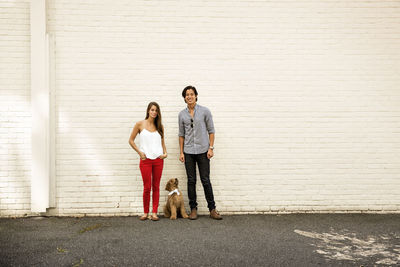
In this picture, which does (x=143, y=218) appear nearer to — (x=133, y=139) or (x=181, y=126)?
(x=133, y=139)

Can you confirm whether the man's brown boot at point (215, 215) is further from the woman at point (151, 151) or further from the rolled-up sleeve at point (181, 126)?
the rolled-up sleeve at point (181, 126)

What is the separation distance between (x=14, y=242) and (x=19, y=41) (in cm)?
335

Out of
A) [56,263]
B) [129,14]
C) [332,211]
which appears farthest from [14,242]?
[332,211]

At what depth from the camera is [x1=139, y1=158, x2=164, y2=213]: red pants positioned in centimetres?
501

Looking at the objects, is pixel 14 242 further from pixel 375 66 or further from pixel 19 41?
pixel 375 66

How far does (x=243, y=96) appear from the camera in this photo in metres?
5.51

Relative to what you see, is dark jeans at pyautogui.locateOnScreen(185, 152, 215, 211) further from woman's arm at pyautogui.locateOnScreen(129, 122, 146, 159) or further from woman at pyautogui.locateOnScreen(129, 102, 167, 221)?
woman's arm at pyautogui.locateOnScreen(129, 122, 146, 159)

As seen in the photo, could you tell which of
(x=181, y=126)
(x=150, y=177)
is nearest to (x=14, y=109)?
(x=150, y=177)

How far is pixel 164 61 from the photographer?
17.9 feet

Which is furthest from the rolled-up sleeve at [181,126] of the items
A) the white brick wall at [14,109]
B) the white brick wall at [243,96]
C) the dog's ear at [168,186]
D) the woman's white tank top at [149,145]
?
the white brick wall at [14,109]

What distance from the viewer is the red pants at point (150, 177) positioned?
197 inches

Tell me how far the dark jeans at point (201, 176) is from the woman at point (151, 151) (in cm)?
45

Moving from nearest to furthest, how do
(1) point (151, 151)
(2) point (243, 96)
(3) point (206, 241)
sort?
(3) point (206, 241) < (1) point (151, 151) < (2) point (243, 96)

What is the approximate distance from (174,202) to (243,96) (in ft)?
7.24
